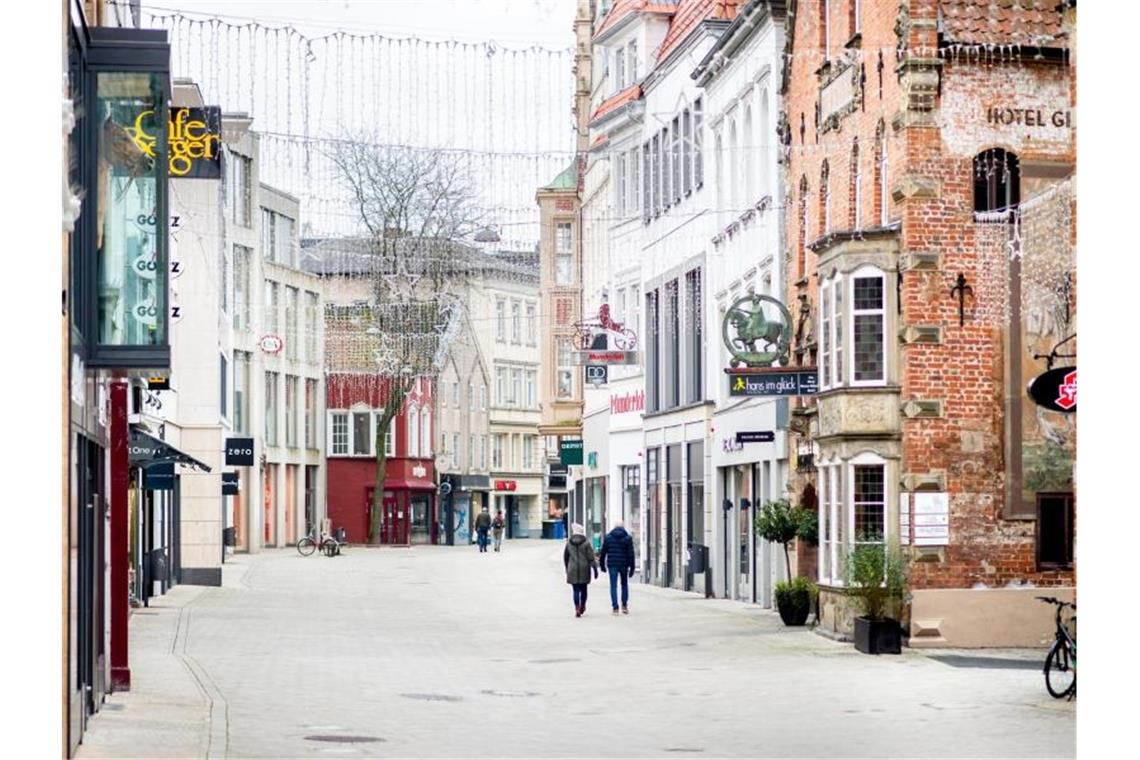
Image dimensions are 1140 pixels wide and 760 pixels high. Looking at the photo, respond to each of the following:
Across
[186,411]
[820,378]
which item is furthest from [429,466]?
[820,378]

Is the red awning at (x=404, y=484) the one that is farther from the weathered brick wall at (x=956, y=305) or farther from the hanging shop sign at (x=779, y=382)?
the weathered brick wall at (x=956, y=305)

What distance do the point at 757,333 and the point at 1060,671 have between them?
12.0 meters

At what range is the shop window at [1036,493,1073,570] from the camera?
Answer: 2897cm

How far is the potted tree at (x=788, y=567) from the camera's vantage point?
108 ft

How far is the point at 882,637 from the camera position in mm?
27703

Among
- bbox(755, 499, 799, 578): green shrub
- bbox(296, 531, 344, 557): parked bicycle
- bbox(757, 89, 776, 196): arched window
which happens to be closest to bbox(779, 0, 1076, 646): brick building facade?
bbox(755, 499, 799, 578): green shrub

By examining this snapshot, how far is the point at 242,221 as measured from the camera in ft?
245

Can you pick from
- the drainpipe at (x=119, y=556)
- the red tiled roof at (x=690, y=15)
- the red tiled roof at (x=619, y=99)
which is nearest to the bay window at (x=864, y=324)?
the drainpipe at (x=119, y=556)

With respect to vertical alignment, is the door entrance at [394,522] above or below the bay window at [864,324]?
below

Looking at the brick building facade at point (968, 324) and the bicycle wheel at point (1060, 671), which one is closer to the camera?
the bicycle wheel at point (1060, 671)

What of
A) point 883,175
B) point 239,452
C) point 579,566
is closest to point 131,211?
point 883,175

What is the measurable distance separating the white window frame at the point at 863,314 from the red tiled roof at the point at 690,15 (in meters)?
16.3

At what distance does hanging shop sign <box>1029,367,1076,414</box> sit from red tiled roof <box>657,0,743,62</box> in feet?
80.2

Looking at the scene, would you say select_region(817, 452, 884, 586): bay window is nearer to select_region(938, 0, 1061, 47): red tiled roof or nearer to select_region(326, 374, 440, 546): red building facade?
select_region(938, 0, 1061, 47): red tiled roof
